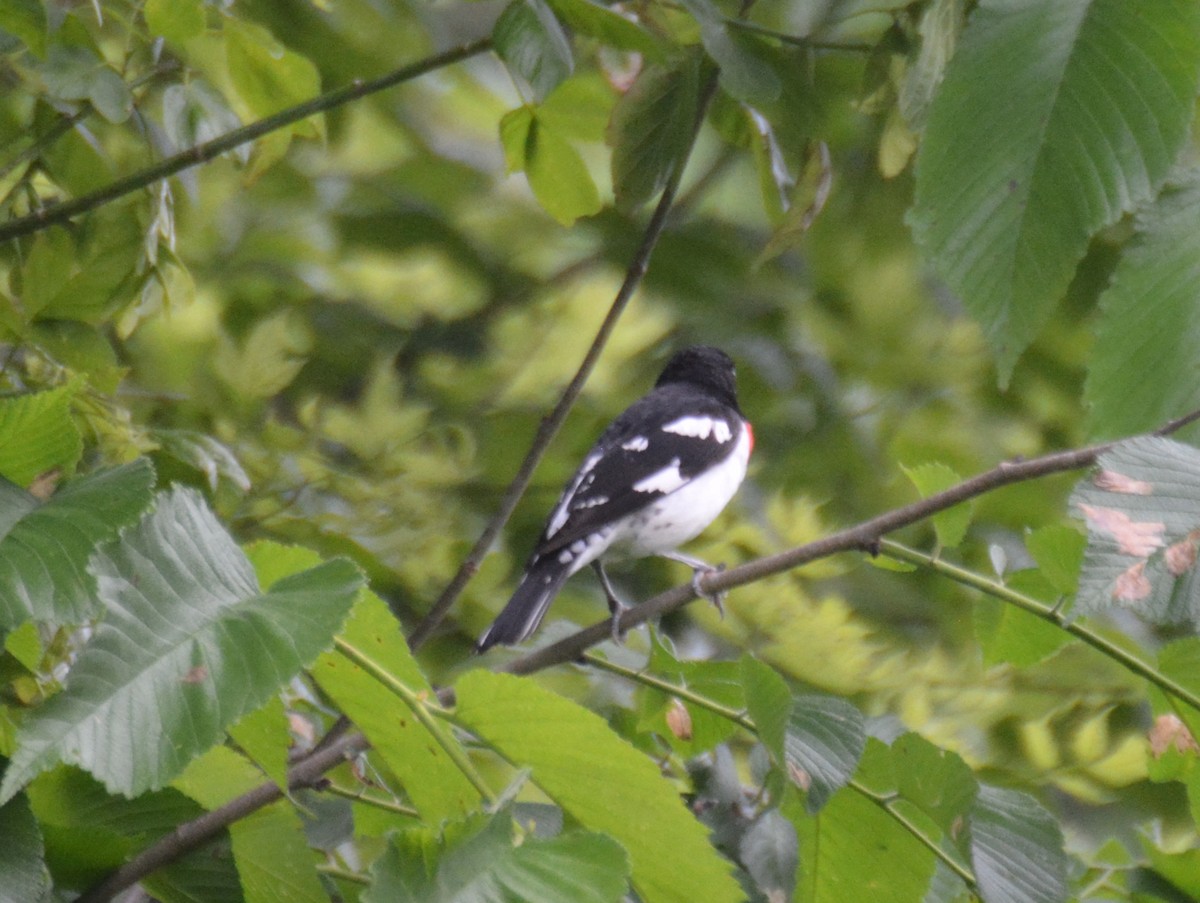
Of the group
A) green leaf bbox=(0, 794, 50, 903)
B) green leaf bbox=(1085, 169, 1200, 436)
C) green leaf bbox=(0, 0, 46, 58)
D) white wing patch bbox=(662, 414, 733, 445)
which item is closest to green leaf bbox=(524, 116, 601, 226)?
green leaf bbox=(0, 0, 46, 58)

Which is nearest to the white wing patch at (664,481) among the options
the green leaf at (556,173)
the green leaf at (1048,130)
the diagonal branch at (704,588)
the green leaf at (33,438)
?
the green leaf at (556,173)

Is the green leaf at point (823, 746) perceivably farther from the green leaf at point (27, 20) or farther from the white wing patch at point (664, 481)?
the white wing patch at point (664, 481)

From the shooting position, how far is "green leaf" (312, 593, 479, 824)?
1.05m

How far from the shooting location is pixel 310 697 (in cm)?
169

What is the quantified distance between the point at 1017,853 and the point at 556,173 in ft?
3.41

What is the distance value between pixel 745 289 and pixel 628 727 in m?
1.44

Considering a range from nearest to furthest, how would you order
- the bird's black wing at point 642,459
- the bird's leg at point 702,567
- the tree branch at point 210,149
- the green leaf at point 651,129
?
the tree branch at point 210,149 < the green leaf at point 651,129 < the bird's leg at point 702,567 < the bird's black wing at point 642,459

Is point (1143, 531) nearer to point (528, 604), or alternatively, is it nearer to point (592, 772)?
point (592, 772)

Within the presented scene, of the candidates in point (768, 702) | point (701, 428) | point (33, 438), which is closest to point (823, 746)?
point (768, 702)

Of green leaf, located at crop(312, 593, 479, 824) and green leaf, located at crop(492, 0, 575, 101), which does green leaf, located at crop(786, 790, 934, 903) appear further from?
green leaf, located at crop(492, 0, 575, 101)

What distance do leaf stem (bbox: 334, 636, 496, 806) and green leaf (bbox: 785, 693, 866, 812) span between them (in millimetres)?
285

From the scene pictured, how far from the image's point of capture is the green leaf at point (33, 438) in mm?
1019

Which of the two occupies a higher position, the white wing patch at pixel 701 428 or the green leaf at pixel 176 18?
the green leaf at pixel 176 18

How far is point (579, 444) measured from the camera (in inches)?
115
